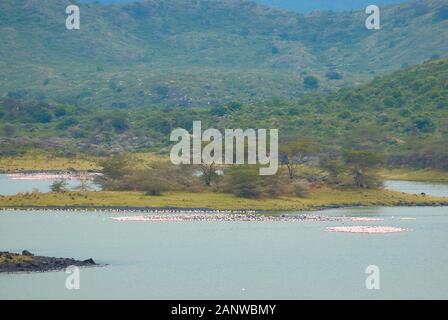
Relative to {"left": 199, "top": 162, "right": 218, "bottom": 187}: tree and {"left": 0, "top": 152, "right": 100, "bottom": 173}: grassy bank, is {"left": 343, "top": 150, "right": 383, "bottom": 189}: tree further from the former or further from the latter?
{"left": 0, "top": 152, "right": 100, "bottom": 173}: grassy bank

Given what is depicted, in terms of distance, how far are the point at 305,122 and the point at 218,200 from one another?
79819mm

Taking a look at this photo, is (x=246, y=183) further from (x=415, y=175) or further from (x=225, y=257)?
(x=415, y=175)

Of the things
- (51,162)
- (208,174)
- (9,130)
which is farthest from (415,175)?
(9,130)

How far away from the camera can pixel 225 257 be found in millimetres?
67312

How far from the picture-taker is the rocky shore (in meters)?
60.0

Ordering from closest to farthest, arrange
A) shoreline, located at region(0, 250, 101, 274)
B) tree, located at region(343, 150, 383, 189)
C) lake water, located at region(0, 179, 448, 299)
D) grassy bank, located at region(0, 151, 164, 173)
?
lake water, located at region(0, 179, 448, 299), shoreline, located at region(0, 250, 101, 274), tree, located at region(343, 150, 383, 189), grassy bank, located at region(0, 151, 164, 173)

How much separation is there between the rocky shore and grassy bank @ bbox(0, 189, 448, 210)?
31.4 m

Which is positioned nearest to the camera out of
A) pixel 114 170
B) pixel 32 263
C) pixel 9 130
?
pixel 32 263

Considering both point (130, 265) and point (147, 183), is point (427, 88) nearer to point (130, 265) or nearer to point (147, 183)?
point (147, 183)

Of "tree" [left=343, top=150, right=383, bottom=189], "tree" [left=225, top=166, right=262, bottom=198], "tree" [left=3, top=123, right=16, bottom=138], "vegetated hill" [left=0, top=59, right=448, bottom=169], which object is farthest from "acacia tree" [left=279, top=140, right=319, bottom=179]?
"tree" [left=3, top=123, right=16, bottom=138]

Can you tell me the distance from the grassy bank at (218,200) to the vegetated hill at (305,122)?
40.7 metres

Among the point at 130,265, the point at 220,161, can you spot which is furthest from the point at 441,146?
the point at 130,265

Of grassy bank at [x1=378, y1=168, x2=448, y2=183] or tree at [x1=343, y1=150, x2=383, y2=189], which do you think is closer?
tree at [x1=343, y1=150, x2=383, y2=189]

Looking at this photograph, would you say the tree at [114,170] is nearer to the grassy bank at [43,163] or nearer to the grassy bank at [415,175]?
the grassy bank at [43,163]
